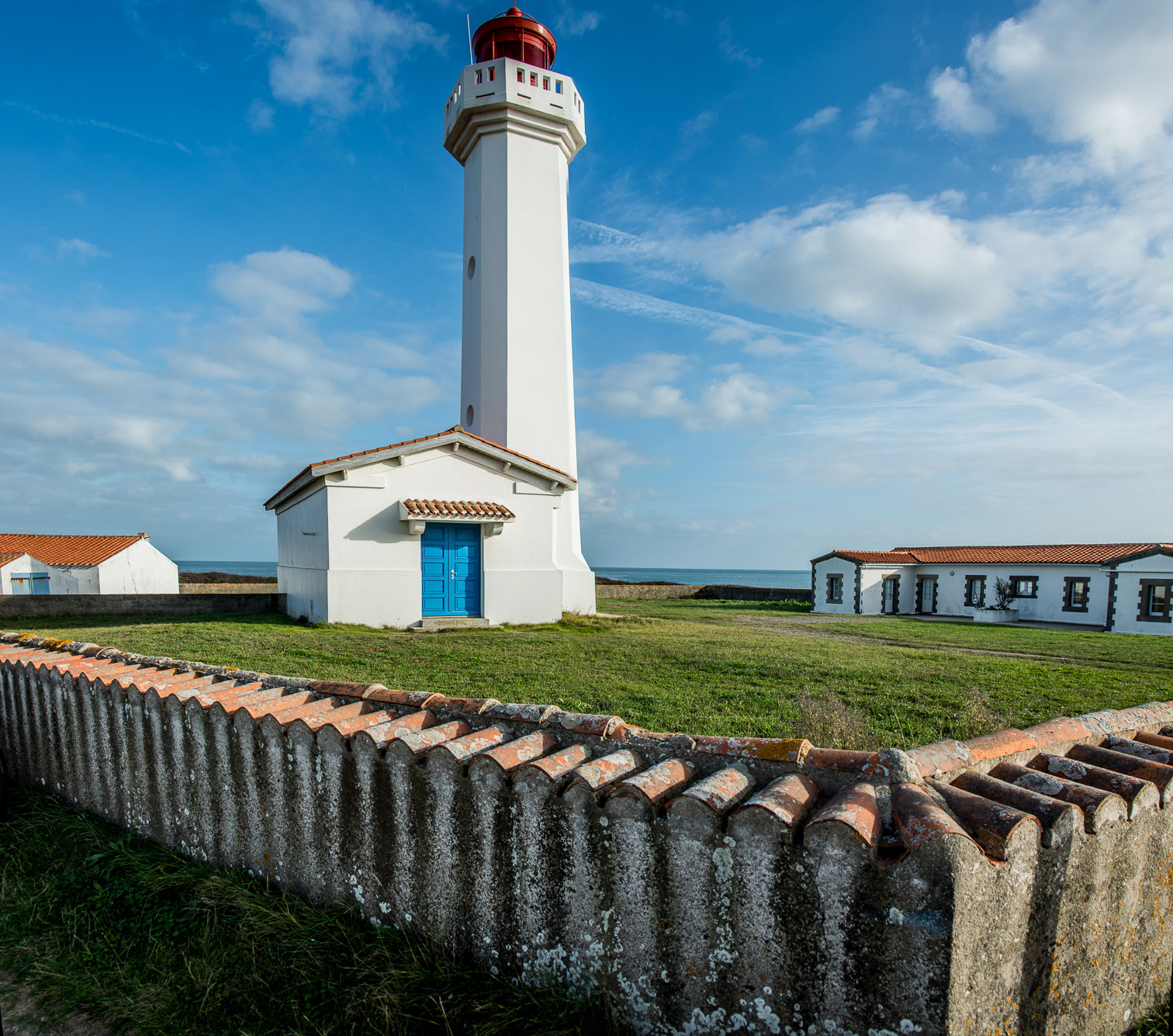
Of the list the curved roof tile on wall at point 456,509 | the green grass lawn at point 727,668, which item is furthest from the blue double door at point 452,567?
the green grass lawn at point 727,668

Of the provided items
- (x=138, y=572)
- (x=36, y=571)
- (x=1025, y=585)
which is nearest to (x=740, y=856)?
(x=1025, y=585)

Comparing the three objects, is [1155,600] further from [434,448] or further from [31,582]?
[31,582]

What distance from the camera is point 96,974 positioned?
3.14 metres

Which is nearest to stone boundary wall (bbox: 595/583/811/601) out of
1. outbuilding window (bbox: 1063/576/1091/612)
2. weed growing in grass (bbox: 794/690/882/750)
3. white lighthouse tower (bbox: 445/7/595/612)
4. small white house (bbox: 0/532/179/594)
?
outbuilding window (bbox: 1063/576/1091/612)

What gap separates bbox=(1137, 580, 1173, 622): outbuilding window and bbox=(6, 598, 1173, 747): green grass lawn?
8.29 metres

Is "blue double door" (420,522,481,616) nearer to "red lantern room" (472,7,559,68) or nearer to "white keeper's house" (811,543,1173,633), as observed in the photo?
"red lantern room" (472,7,559,68)

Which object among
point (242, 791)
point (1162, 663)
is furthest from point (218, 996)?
point (1162, 663)

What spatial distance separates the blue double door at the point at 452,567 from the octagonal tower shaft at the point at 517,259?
128 inches

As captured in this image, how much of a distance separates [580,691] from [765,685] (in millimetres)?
2114

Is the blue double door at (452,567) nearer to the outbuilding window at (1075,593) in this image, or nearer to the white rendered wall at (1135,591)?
the white rendered wall at (1135,591)

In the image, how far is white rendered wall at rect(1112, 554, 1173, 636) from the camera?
20969 millimetres

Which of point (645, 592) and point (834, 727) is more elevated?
point (834, 727)

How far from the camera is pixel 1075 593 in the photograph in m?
23.5

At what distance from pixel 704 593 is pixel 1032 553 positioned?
13958mm
